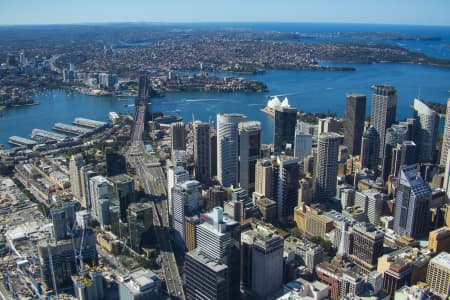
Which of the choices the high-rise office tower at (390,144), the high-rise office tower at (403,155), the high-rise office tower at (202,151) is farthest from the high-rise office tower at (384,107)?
the high-rise office tower at (202,151)

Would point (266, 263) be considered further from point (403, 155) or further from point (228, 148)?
point (403, 155)

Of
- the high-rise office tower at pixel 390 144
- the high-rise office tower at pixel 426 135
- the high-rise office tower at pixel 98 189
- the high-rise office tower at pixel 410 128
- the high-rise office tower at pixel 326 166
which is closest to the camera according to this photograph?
the high-rise office tower at pixel 98 189

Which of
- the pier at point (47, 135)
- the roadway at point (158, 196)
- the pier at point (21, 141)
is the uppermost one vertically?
the pier at point (47, 135)

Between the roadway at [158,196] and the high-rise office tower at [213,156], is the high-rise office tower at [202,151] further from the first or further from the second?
the roadway at [158,196]

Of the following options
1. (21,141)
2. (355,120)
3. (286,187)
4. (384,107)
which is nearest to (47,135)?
(21,141)

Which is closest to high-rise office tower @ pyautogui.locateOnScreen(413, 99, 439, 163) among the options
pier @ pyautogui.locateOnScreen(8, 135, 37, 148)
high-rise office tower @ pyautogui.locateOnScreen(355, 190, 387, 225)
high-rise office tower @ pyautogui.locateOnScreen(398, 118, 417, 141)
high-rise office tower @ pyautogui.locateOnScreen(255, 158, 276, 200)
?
high-rise office tower @ pyautogui.locateOnScreen(398, 118, 417, 141)

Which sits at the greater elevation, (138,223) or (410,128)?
(410,128)

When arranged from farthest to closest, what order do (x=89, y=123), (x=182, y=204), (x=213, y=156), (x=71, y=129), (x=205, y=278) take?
1. (x=89, y=123)
2. (x=71, y=129)
3. (x=213, y=156)
4. (x=182, y=204)
5. (x=205, y=278)

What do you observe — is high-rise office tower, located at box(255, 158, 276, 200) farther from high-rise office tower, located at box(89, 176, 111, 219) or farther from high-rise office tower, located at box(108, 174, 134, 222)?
high-rise office tower, located at box(89, 176, 111, 219)
